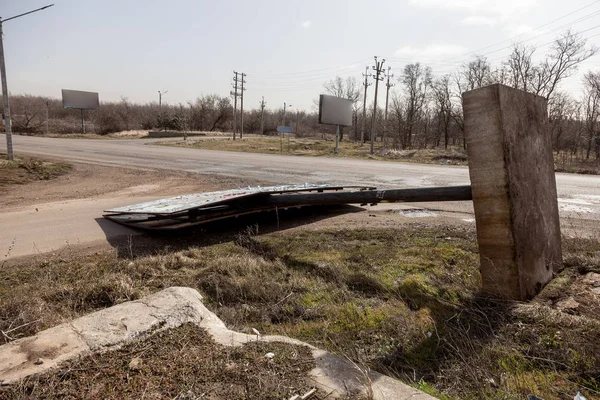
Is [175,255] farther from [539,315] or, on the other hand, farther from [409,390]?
[539,315]

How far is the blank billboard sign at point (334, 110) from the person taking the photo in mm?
34438

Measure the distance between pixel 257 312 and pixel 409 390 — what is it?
1877 millimetres

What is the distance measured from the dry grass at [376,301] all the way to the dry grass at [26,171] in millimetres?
8610

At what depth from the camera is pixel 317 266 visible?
477cm

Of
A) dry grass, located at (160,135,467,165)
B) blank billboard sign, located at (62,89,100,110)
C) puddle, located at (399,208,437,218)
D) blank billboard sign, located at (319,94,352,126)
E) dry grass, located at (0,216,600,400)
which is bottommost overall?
dry grass, located at (0,216,600,400)

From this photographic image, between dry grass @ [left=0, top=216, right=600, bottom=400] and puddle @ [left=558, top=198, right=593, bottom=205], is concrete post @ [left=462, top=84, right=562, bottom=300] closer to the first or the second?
dry grass @ [left=0, top=216, right=600, bottom=400]

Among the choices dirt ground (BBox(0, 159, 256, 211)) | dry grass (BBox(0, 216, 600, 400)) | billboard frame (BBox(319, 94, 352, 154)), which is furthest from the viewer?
billboard frame (BBox(319, 94, 352, 154))

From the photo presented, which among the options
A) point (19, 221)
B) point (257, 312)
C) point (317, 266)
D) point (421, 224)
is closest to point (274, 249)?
point (317, 266)

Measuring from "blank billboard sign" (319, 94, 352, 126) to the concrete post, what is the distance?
31206mm

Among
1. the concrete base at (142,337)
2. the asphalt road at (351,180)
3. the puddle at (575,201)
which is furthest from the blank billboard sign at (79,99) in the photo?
the concrete base at (142,337)

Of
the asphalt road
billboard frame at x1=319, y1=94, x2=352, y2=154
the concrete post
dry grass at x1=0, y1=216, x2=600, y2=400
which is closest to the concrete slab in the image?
dry grass at x1=0, y1=216, x2=600, y2=400

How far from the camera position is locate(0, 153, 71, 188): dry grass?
11867 mm

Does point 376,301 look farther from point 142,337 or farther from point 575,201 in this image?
point 575,201

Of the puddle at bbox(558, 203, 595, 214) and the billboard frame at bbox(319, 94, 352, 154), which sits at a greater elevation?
the billboard frame at bbox(319, 94, 352, 154)
